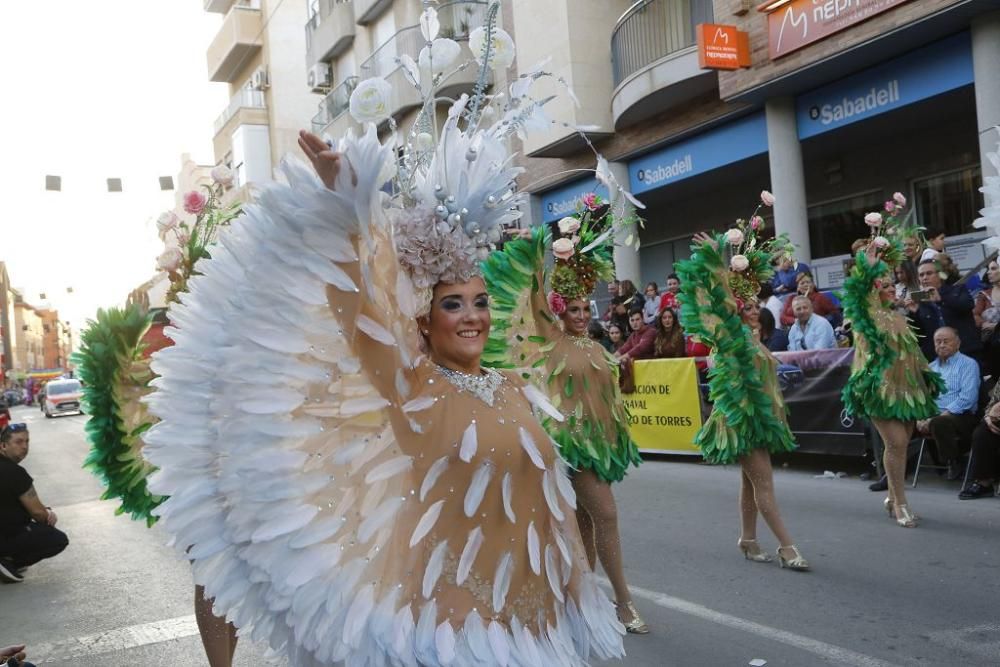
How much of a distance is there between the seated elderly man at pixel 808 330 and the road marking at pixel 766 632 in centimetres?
496

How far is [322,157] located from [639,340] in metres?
9.66

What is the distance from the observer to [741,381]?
5.95 meters

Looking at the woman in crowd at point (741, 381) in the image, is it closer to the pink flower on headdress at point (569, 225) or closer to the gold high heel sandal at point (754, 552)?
the gold high heel sandal at point (754, 552)

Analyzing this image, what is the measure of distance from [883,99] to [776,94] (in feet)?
5.79

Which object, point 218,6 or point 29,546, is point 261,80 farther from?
point 29,546

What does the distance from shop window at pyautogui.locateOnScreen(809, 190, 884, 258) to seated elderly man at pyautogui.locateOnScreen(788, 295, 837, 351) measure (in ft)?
17.3

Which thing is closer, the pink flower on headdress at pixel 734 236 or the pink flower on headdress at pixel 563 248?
the pink flower on headdress at pixel 563 248

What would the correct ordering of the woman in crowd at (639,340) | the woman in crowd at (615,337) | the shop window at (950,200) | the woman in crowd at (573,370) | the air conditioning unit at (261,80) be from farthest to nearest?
1. the air conditioning unit at (261,80)
2. the shop window at (950,200)
3. the woman in crowd at (615,337)
4. the woman in crowd at (639,340)
5. the woman in crowd at (573,370)

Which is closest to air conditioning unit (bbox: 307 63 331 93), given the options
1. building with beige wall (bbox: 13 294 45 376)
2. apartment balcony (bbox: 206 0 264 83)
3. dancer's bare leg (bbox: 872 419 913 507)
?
apartment balcony (bbox: 206 0 264 83)

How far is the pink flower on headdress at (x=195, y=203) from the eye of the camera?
4359mm

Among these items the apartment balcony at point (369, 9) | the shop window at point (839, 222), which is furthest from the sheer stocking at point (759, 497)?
the apartment balcony at point (369, 9)

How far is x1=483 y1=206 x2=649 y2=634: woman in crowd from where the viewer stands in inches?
189

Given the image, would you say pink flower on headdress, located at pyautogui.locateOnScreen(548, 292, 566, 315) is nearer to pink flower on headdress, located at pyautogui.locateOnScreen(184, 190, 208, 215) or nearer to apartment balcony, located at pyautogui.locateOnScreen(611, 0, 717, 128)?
pink flower on headdress, located at pyautogui.locateOnScreen(184, 190, 208, 215)

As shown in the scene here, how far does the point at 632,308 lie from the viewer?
11930 millimetres
